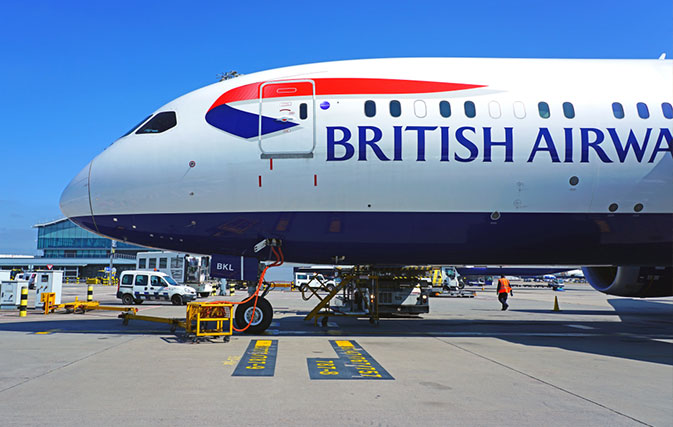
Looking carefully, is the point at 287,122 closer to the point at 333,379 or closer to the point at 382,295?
the point at 333,379

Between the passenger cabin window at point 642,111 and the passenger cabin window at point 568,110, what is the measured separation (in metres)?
1.54

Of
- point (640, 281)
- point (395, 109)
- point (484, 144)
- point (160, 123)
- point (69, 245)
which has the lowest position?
point (640, 281)

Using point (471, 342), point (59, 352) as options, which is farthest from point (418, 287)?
point (59, 352)

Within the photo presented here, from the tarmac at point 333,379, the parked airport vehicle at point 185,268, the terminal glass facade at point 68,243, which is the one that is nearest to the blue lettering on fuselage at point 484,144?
the tarmac at point 333,379

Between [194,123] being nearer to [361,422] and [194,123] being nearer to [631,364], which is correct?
[361,422]

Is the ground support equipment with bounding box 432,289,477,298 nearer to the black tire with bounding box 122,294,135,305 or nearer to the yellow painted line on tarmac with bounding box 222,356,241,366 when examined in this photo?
the black tire with bounding box 122,294,135,305

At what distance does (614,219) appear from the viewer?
1188 cm

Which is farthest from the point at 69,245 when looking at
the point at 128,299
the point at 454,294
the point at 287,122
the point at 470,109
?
the point at 470,109

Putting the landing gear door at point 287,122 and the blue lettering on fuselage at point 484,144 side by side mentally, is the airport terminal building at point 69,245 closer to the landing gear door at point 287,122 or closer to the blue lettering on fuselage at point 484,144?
the landing gear door at point 287,122

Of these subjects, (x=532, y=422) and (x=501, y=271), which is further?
(x=501, y=271)

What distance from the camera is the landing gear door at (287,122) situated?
38.0ft

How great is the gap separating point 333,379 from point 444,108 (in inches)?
271

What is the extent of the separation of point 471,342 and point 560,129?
17.2 ft

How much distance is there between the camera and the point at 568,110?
1177cm
